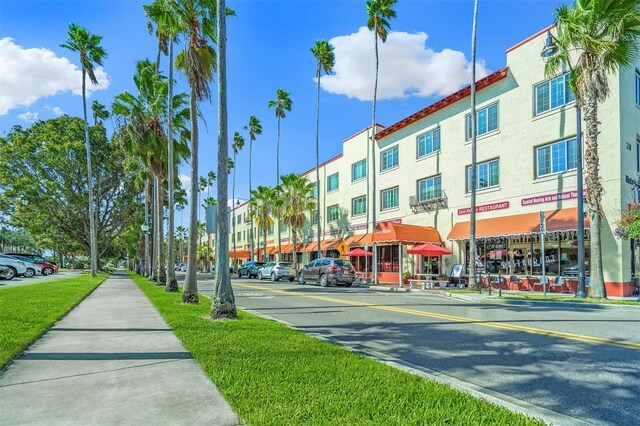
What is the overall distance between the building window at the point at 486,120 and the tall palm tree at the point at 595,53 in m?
7.94

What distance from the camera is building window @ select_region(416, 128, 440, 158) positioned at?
2970 centimetres

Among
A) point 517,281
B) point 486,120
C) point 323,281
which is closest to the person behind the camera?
point 517,281

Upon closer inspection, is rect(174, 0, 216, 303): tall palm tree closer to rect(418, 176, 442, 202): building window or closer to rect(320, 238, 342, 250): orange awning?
rect(418, 176, 442, 202): building window

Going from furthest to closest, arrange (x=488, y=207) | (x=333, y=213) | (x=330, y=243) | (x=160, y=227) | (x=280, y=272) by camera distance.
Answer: (x=333, y=213) < (x=330, y=243) < (x=280, y=272) < (x=488, y=207) < (x=160, y=227)

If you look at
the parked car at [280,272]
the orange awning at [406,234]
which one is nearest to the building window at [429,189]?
the orange awning at [406,234]

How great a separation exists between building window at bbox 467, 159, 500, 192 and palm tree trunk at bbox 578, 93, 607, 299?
767cm

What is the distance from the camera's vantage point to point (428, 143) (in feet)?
100

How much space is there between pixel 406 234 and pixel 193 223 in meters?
16.1

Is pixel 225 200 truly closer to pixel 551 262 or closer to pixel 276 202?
pixel 551 262

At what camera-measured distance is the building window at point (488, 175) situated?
82.4 ft

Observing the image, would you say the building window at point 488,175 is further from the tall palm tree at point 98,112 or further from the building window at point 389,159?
the tall palm tree at point 98,112

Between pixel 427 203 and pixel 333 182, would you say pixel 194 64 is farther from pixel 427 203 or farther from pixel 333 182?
pixel 333 182

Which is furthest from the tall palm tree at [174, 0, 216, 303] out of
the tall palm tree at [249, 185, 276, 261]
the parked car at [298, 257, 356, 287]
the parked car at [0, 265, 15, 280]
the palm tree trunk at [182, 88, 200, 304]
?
the tall palm tree at [249, 185, 276, 261]

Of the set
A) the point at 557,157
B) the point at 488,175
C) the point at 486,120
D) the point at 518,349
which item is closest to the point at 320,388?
the point at 518,349
